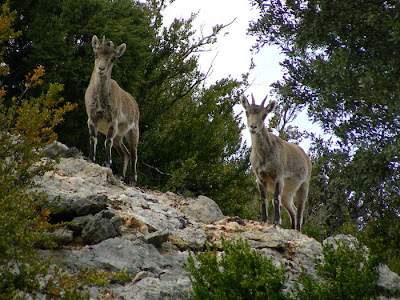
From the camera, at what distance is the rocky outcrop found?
6500mm

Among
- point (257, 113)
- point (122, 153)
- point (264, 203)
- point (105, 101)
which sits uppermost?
point (257, 113)

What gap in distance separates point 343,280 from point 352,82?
3219 millimetres

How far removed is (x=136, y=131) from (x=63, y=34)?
2710 millimetres

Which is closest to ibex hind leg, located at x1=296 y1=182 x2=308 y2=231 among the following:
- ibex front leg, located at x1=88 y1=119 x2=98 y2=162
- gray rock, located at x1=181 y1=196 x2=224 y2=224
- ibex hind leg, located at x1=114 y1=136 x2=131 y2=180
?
gray rock, located at x1=181 y1=196 x2=224 y2=224

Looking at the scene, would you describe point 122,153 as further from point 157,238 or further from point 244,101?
point 157,238

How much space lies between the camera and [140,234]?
779 cm

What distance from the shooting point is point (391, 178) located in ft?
25.2

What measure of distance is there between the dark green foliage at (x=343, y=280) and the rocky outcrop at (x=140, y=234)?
27 centimetres

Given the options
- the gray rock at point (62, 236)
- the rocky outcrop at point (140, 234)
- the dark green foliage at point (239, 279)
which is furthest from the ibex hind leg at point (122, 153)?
the dark green foliage at point (239, 279)

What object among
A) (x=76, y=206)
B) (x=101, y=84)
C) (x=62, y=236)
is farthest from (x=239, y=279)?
(x=101, y=84)

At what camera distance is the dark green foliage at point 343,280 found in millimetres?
6195

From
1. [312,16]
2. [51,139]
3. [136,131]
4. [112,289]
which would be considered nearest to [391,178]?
[312,16]

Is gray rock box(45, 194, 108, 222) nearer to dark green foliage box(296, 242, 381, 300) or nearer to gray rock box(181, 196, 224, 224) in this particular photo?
gray rock box(181, 196, 224, 224)

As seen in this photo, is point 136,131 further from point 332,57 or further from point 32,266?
point 32,266
